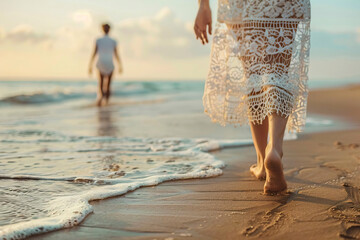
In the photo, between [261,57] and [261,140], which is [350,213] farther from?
[261,57]

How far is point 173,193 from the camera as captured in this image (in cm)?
221

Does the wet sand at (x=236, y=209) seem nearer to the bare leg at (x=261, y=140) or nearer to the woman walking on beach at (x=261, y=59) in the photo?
the bare leg at (x=261, y=140)

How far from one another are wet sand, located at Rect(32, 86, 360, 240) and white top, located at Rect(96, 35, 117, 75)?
24.6 feet

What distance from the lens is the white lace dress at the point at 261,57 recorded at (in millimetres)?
2295

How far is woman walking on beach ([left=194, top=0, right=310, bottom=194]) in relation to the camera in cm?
229

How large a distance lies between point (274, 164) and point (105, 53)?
8.30 meters

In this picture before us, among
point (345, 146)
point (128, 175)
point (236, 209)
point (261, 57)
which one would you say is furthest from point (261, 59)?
point (345, 146)

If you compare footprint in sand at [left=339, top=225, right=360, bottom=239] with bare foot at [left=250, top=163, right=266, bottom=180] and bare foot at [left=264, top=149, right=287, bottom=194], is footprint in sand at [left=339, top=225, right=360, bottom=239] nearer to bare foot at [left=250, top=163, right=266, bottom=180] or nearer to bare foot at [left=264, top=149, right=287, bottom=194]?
bare foot at [left=264, top=149, right=287, bottom=194]

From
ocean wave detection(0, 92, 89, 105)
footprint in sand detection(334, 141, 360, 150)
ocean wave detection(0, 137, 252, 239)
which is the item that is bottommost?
footprint in sand detection(334, 141, 360, 150)

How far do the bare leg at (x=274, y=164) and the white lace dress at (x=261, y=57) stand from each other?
12 centimetres

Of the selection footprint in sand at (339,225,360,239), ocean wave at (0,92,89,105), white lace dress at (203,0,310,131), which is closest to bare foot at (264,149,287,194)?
white lace dress at (203,0,310,131)

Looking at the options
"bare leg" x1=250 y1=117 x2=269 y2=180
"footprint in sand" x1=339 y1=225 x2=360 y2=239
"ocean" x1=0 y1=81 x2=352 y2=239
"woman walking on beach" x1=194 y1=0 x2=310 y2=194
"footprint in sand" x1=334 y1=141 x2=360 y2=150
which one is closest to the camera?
"footprint in sand" x1=339 y1=225 x2=360 y2=239

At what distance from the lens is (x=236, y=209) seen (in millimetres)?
1922

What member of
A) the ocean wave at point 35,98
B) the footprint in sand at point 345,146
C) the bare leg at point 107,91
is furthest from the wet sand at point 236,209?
the ocean wave at point 35,98
